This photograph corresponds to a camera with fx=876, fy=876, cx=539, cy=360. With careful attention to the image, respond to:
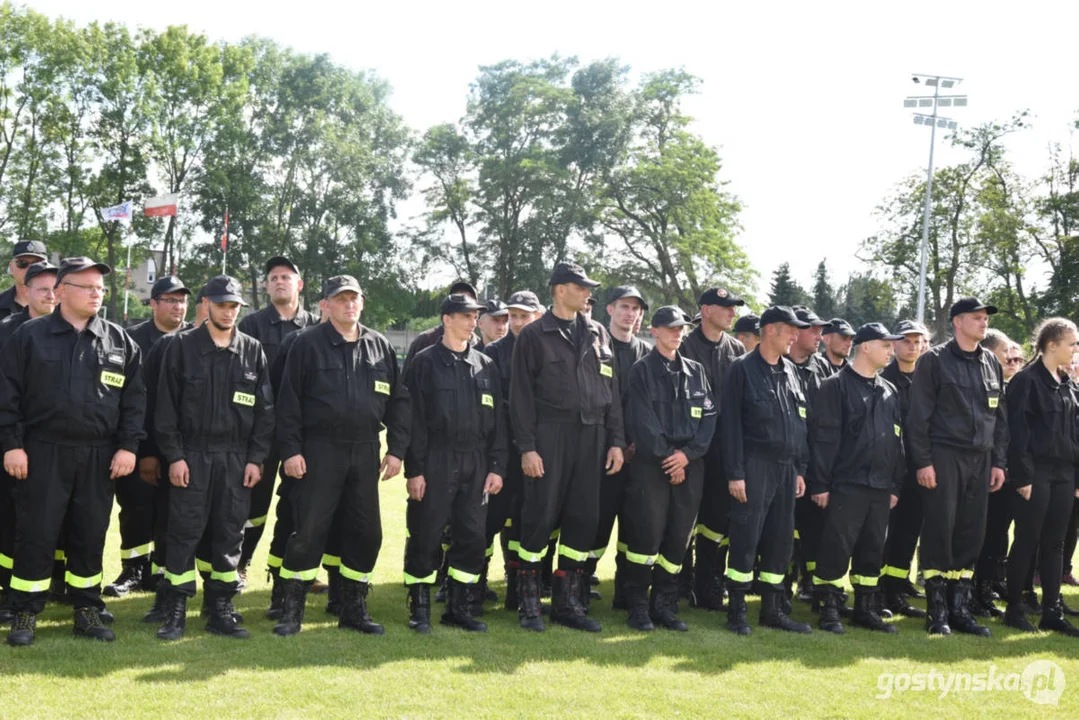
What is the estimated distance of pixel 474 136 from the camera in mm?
43062

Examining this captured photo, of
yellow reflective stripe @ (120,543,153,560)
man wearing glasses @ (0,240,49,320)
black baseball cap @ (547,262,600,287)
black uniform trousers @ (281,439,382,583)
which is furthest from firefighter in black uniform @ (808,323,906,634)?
man wearing glasses @ (0,240,49,320)

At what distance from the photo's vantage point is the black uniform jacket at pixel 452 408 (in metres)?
6.15

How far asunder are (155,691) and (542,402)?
306cm

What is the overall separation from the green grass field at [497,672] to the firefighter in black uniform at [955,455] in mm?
428

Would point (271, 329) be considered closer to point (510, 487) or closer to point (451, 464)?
point (451, 464)

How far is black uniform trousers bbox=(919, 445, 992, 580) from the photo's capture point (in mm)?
6785

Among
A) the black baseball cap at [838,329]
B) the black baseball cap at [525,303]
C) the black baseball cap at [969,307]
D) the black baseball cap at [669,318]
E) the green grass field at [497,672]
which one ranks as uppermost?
the black baseball cap at [969,307]

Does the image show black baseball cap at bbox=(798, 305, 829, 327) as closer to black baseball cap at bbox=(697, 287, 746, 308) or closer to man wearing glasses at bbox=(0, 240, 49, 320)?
black baseball cap at bbox=(697, 287, 746, 308)

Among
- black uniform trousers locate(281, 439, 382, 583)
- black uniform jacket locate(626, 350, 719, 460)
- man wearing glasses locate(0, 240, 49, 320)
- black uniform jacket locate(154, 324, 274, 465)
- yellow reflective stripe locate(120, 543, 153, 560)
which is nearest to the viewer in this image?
black uniform jacket locate(154, 324, 274, 465)

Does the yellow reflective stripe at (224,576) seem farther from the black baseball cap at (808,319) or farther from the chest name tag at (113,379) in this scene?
the black baseball cap at (808,319)

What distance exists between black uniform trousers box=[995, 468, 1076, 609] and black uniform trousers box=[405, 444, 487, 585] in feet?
14.2

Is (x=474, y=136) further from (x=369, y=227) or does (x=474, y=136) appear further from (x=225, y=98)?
(x=225, y=98)

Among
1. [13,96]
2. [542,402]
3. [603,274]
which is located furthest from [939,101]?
[13,96]

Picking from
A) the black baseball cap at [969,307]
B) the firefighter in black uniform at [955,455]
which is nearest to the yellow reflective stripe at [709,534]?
the firefighter in black uniform at [955,455]
